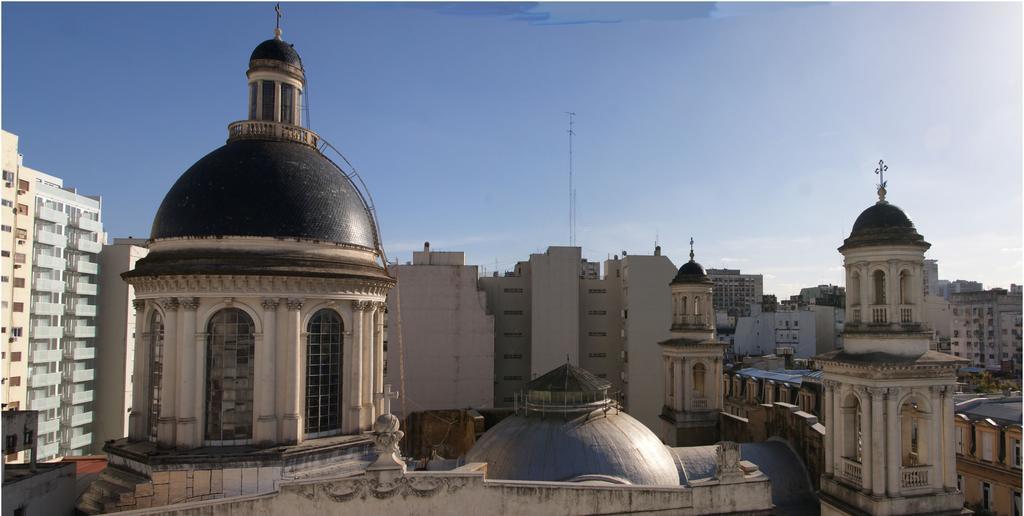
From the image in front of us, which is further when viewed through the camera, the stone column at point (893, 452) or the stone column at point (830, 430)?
the stone column at point (830, 430)

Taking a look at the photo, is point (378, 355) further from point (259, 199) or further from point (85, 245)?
point (85, 245)

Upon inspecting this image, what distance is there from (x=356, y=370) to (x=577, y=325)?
35159mm

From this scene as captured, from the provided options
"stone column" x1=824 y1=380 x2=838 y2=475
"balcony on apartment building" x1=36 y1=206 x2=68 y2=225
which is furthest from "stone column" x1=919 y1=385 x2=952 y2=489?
"balcony on apartment building" x1=36 y1=206 x2=68 y2=225

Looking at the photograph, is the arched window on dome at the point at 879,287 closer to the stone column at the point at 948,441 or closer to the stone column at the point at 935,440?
the stone column at the point at 935,440

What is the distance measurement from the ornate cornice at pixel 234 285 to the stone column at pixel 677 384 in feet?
69.7

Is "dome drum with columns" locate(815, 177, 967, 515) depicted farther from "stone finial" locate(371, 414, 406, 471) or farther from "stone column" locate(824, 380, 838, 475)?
"stone finial" locate(371, 414, 406, 471)

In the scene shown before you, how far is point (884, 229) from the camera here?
21938mm

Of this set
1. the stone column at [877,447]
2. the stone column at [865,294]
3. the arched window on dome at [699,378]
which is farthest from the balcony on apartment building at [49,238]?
the stone column at [877,447]

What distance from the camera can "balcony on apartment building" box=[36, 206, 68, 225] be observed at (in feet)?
157

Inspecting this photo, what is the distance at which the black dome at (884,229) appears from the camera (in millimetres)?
21703

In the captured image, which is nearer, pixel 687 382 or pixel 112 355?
pixel 687 382

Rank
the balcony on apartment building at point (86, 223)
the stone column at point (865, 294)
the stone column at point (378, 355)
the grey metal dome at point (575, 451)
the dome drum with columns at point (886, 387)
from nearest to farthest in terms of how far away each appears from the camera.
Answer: the dome drum with columns at point (886, 387) → the stone column at point (865, 294) → the grey metal dome at point (575, 451) → the stone column at point (378, 355) → the balcony on apartment building at point (86, 223)

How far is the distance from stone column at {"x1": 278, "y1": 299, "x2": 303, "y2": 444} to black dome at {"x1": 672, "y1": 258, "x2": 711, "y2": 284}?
23.1 metres

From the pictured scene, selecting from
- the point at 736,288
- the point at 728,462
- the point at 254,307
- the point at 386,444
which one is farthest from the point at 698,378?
the point at 736,288
